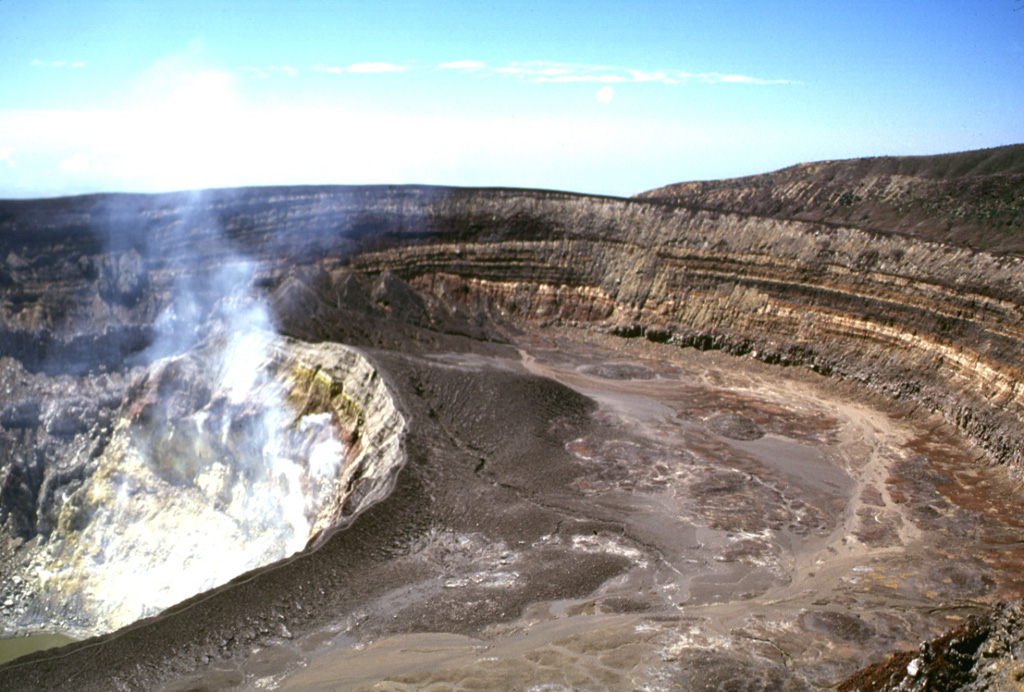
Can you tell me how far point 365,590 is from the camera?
1338 centimetres

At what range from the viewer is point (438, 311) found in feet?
114

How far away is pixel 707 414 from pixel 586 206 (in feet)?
57.1

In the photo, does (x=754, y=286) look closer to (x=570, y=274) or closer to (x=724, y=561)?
(x=570, y=274)

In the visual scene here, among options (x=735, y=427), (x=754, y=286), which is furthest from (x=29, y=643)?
(x=754, y=286)

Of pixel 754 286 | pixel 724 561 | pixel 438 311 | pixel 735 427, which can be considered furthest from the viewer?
pixel 438 311

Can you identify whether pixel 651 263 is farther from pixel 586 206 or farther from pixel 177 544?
pixel 177 544

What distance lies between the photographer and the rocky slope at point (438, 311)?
48.9 ft

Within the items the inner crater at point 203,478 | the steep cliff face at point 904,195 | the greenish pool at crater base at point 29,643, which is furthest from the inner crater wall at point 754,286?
the greenish pool at crater base at point 29,643

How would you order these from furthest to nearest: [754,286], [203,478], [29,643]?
[754,286]
[203,478]
[29,643]

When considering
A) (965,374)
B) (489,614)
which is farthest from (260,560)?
(965,374)

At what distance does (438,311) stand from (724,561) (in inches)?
865

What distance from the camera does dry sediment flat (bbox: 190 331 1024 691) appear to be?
11.1 m

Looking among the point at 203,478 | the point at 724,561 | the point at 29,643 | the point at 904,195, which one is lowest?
the point at 29,643

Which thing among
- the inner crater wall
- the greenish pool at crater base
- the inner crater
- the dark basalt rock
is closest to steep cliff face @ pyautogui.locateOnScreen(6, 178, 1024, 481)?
the inner crater wall
